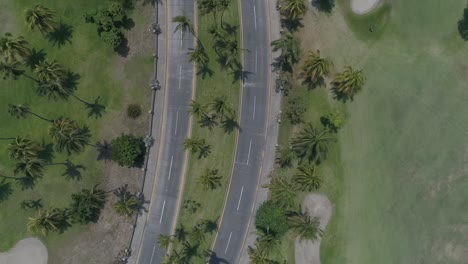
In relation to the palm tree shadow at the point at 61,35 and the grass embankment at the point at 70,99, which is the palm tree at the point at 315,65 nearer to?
the grass embankment at the point at 70,99

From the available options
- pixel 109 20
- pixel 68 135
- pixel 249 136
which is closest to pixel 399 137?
pixel 249 136

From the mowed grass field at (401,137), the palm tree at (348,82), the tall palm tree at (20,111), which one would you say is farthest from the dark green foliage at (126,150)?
the palm tree at (348,82)

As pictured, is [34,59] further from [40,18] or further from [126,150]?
[126,150]

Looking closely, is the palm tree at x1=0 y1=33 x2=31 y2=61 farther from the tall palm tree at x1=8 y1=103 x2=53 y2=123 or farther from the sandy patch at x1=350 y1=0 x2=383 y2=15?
the sandy patch at x1=350 y1=0 x2=383 y2=15

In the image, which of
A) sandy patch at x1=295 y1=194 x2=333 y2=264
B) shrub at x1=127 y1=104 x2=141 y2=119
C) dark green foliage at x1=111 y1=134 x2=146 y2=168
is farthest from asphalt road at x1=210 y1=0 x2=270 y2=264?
shrub at x1=127 y1=104 x2=141 y2=119

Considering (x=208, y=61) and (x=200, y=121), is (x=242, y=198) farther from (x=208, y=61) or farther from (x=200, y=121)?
(x=208, y=61)
